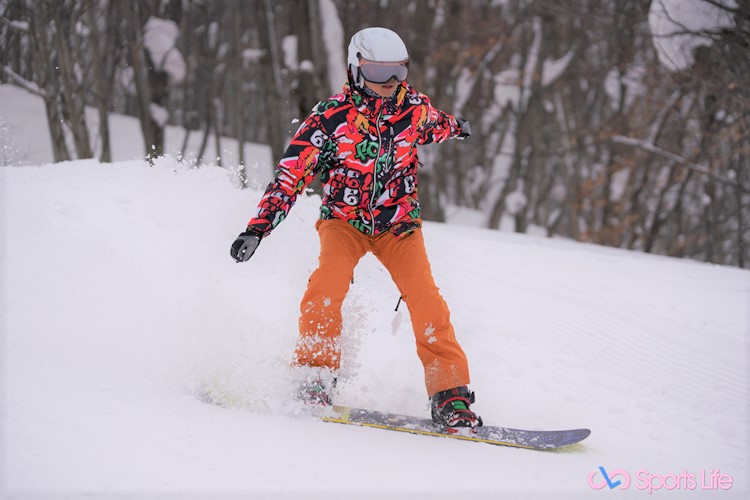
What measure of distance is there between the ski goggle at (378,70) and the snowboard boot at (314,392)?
4.77ft

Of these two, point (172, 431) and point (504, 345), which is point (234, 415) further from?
point (504, 345)

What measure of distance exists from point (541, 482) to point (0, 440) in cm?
199

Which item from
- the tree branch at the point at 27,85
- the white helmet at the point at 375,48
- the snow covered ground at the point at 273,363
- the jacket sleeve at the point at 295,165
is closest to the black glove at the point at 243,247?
the jacket sleeve at the point at 295,165

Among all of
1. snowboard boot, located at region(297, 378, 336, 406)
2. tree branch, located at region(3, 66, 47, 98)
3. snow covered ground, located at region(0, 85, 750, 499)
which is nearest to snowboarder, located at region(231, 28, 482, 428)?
snowboard boot, located at region(297, 378, 336, 406)

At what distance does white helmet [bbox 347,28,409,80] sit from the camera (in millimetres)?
2979

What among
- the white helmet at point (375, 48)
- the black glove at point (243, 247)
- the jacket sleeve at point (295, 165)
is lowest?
the black glove at point (243, 247)

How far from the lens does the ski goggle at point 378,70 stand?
9.69ft

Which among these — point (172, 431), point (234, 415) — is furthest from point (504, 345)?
point (172, 431)

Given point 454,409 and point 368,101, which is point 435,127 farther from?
point 454,409

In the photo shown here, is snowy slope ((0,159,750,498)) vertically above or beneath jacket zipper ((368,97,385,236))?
beneath

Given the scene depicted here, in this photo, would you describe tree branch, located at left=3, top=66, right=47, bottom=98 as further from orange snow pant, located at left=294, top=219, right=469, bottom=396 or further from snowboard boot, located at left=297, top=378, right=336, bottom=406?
snowboard boot, located at left=297, top=378, right=336, bottom=406

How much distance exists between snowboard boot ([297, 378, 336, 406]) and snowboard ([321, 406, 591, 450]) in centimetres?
7

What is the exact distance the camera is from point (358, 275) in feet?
15.8

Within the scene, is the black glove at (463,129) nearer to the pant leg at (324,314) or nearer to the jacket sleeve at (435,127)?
Result: the jacket sleeve at (435,127)
